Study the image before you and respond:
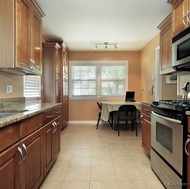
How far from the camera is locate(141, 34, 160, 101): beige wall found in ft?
15.3

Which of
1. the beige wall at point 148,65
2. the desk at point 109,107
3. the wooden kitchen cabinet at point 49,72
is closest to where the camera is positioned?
the wooden kitchen cabinet at point 49,72

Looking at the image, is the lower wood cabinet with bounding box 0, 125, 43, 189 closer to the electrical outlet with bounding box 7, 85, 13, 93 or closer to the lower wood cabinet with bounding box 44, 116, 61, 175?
the lower wood cabinet with bounding box 44, 116, 61, 175

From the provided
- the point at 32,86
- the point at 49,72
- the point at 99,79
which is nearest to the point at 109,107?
the point at 99,79

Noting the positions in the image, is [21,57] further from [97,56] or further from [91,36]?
[97,56]

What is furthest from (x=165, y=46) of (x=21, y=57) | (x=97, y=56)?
(x=97, y=56)

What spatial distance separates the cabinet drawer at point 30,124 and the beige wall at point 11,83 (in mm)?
774

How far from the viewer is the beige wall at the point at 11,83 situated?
2.40m

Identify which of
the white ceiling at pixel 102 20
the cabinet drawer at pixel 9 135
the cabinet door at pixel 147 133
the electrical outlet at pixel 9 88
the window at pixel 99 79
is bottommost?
the cabinet door at pixel 147 133

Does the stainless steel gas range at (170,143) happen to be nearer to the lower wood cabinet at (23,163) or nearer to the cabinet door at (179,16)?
the cabinet door at (179,16)

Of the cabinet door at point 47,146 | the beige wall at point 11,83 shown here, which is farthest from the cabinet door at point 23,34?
the cabinet door at point 47,146

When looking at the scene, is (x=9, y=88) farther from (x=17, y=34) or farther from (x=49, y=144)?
(x=49, y=144)

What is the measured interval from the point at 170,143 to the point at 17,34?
78.2 inches

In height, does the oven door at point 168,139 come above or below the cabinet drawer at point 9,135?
below

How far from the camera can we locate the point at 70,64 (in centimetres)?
616
